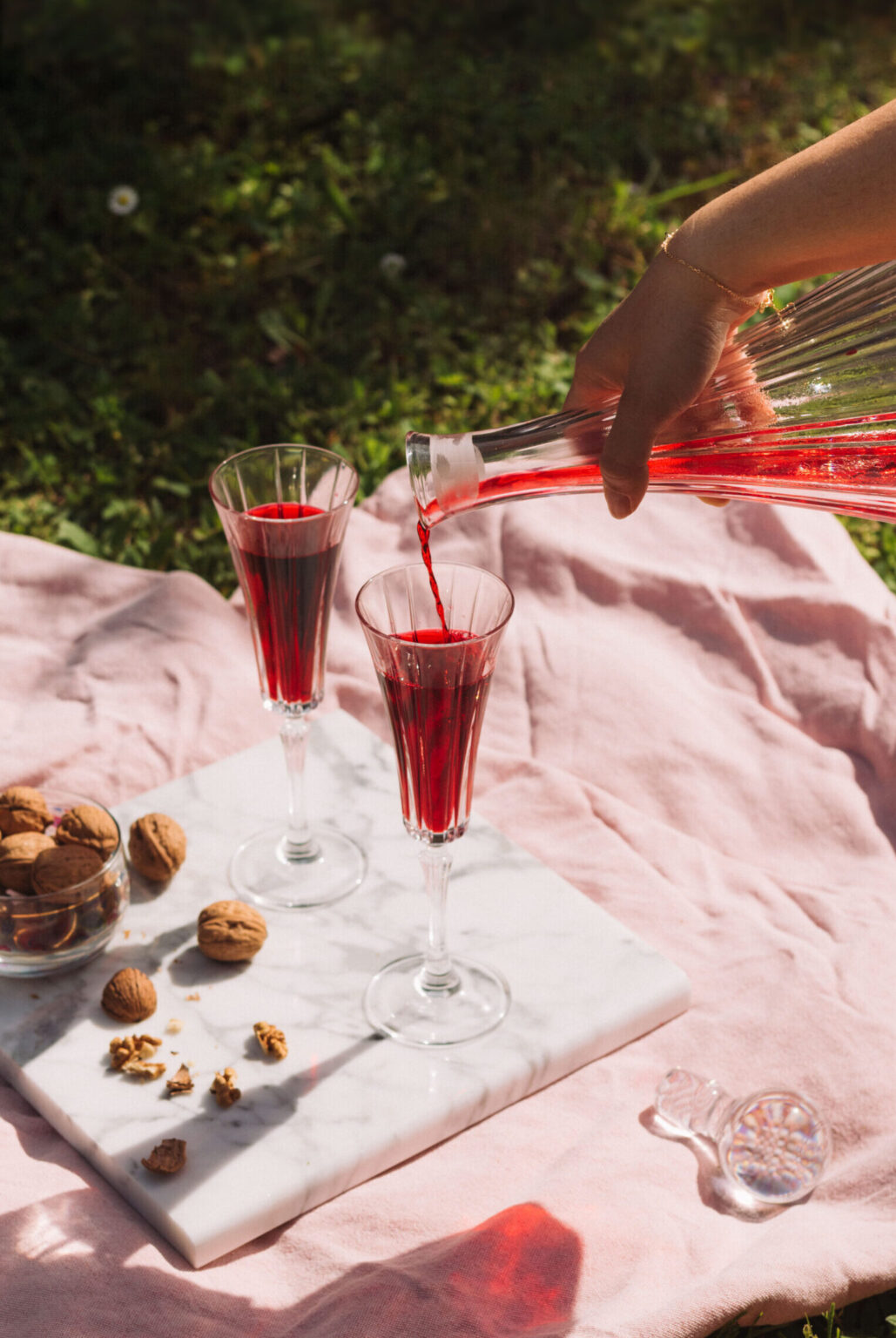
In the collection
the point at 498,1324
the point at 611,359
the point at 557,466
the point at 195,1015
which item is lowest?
the point at 498,1324

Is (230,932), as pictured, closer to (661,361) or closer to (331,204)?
(661,361)

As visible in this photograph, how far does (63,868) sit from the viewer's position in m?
2.10

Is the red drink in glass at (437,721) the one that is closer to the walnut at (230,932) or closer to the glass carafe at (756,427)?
the glass carafe at (756,427)

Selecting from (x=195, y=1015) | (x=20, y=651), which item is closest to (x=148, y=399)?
(x=20, y=651)

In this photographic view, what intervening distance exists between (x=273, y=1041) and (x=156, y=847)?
42 centimetres

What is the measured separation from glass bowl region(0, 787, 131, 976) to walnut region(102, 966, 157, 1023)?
95 mm

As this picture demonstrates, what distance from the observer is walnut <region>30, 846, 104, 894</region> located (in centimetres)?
210

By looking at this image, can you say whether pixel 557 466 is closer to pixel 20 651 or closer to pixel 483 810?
pixel 483 810

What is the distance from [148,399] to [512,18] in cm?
292

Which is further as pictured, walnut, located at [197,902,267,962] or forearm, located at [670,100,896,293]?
walnut, located at [197,902,267,962]

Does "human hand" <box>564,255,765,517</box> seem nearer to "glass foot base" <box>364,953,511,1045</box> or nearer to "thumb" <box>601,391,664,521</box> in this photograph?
"thumb" <box>601,391,664,521</box>

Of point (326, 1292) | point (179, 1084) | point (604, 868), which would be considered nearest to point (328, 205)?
point (604, 868)

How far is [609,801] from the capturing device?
273 centimetres

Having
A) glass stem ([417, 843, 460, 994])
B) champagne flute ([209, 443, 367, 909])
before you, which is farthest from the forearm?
glass stem ([417, 843, 460, 994])
